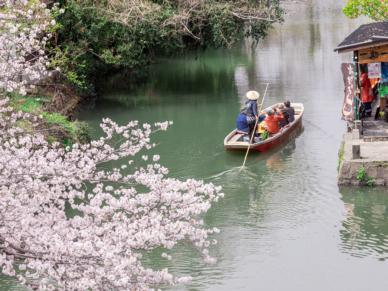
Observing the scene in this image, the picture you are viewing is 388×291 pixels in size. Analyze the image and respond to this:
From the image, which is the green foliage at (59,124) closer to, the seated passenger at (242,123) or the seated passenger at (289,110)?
the seated passenger at (242,123)

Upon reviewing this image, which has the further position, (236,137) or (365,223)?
(236,137)

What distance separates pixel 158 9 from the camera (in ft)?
63.9

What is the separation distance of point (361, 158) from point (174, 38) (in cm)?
1195

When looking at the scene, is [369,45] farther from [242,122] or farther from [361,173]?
[242,122]

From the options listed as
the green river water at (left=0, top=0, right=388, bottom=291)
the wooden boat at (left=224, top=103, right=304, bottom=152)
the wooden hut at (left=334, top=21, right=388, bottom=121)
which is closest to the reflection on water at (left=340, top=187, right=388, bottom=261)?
the green river water at (left=0, top=0, right=388, bottom=291)

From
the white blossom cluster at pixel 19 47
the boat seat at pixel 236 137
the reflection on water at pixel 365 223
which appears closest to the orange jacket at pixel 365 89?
the boat seat at pixel 236 137

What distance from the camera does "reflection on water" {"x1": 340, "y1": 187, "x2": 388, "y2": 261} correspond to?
833 centimetres

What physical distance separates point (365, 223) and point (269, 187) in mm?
2678

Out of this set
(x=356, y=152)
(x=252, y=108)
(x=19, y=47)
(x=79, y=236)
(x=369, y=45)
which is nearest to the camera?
(x=79, y=236)

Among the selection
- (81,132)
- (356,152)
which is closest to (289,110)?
(356,152)

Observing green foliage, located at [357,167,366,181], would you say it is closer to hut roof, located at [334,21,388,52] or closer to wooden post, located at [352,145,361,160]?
wooden post, located at [352,145,361,160]

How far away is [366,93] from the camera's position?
13.8 metres

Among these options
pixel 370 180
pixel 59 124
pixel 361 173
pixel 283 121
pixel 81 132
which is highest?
pixel 59 124

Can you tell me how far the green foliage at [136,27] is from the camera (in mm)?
19203
